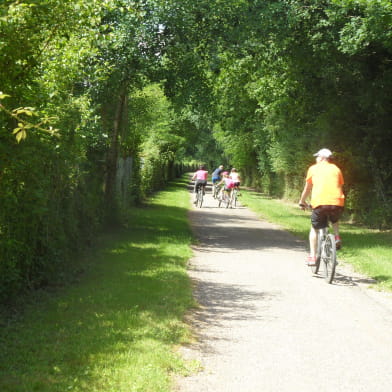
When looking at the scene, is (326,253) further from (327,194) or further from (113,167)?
(113,167)

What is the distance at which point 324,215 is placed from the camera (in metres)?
9.70

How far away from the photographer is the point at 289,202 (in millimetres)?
33094

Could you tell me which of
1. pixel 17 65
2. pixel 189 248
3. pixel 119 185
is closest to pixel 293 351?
pixel 17 65

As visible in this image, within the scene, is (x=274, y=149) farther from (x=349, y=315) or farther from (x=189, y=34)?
(x=349, y=315)

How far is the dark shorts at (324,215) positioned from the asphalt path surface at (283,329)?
923mm

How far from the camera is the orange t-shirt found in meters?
9.49

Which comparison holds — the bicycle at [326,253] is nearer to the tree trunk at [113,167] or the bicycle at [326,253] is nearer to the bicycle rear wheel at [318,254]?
the bicycle rear wheel at [318,254]

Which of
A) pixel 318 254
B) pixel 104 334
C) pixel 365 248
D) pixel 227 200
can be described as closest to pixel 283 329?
pixel 104 334

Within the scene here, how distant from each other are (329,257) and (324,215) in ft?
2.36

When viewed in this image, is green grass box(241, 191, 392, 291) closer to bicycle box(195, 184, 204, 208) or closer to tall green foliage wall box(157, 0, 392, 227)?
tall green foliage wall box(157, 0, 392, 227)

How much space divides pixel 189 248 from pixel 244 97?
19.4m

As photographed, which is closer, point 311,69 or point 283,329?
point 283,329

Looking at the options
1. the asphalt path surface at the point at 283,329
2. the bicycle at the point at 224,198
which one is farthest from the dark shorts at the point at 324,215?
the bicycle at the point at 224,198

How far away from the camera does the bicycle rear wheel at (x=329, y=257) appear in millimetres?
9203
